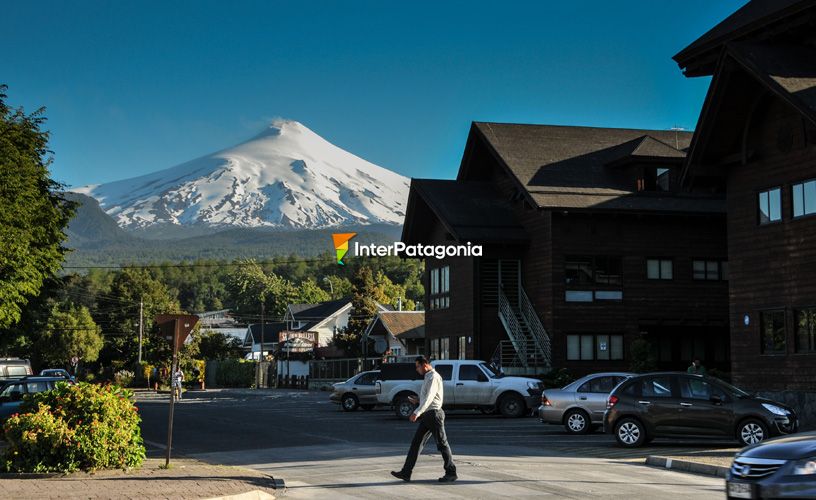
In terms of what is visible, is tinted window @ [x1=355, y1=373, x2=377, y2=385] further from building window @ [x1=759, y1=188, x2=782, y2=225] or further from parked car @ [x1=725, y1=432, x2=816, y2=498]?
parked car @ [x1=725, y1=432, x2=816, y2=498]

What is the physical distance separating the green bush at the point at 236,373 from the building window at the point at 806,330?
57.6 m

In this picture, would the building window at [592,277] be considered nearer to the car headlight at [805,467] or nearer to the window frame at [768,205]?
the window frame at [768,205]

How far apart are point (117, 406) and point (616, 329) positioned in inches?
1111

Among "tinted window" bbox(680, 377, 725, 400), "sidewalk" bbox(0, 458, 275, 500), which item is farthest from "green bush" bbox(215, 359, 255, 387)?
"sidewalk" bbox(0, 458, 275, 500)

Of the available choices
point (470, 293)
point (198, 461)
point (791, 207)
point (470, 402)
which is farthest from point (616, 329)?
point (198, 461)

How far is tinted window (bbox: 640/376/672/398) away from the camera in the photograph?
21453 millimetres

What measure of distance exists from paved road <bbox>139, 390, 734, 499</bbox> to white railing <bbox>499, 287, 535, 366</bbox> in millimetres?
8524

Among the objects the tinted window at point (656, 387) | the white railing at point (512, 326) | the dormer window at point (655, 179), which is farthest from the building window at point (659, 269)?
the tinted window at point (656, 387)

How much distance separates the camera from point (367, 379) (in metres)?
38.0

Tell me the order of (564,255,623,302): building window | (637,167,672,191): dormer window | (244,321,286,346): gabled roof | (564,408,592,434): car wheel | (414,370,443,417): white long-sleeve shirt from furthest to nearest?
(244,321,286,346): gabled roof, (637,167,672,191): dormer window, (564,255,623,302): building window, (564,408,592,434): car wheel, (414,370,443,417): white long-sleeve shirt

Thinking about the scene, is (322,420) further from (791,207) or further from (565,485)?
(565,485)

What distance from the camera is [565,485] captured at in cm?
1507

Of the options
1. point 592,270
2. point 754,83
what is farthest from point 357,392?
point 754,83

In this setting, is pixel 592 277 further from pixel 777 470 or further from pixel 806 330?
pixel 777 470
